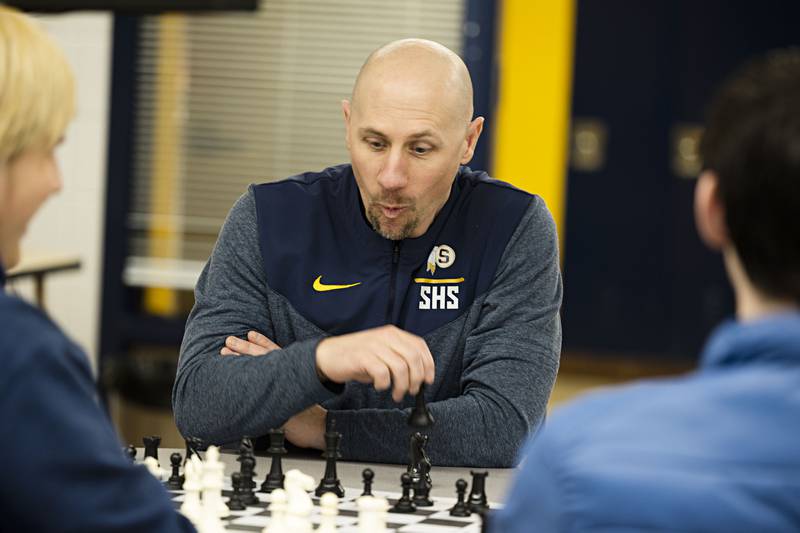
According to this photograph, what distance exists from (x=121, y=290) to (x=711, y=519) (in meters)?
4.86

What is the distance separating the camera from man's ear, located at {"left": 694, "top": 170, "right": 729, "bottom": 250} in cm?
103

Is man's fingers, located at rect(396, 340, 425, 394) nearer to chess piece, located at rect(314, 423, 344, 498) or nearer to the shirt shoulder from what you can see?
chess piece, located at rect(314, 423, 344, 498)

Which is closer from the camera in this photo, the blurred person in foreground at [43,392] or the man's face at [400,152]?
the blurred person in foreground at [43,392]

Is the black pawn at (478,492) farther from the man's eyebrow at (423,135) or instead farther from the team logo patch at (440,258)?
the man's eyebrow at (423,135)

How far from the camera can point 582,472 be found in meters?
0.92

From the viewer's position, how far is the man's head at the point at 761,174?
97 cm

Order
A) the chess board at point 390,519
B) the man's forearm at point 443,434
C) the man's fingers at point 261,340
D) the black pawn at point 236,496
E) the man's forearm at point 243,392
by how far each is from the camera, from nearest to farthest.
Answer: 1. the chess board at point 390,519
2. the black pawn at point 236,496
3. the man's forearm at point 243,392
4. the man's forearm at point 443,434
5. the man's fingers at point 261,340

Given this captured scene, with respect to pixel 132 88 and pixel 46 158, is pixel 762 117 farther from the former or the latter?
pixel 132 88

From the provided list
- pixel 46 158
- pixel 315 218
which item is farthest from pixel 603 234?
pixel 46 158

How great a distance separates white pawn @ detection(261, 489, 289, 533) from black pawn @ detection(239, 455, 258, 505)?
0.11 meters

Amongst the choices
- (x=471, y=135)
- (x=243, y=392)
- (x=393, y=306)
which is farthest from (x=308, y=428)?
(x=471, y=135)

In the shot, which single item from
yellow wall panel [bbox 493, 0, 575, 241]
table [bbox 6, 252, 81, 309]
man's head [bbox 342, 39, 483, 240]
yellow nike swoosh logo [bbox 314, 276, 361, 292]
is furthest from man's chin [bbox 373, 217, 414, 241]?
yellow wall panel [bbox 493, 0, 575, 241]

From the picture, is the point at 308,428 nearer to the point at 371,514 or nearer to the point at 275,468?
the point at 275,468

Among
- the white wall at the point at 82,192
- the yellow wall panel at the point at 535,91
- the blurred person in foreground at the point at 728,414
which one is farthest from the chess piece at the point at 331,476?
the yellow wall panel at the point at 535,91
